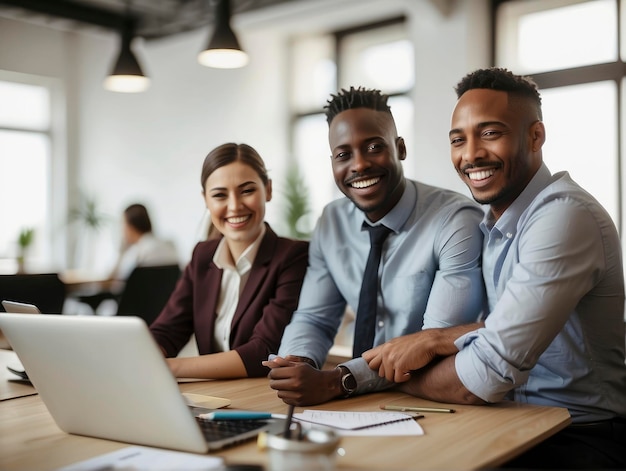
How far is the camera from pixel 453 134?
1838 mm

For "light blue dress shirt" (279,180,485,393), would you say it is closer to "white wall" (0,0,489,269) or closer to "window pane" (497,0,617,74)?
"white wall" (0,0,489,269)

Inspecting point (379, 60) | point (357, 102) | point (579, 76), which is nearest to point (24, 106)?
point (379, 60)

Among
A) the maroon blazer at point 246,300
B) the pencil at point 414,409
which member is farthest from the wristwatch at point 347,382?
the maroon blazer at point 246,300

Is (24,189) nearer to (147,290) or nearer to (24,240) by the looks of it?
(24,240)

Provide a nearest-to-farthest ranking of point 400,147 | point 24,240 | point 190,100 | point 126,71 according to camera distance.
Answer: point 400,147, point 126,71, point 24,240, point 190,100

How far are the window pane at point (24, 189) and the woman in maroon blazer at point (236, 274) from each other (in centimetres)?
635

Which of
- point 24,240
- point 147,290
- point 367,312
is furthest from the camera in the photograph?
point 24,240

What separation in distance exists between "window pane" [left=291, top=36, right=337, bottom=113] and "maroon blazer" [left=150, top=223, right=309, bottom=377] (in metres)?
4.93

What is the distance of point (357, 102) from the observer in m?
2.02

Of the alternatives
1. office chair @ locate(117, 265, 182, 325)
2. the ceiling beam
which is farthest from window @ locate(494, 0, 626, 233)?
the ceiling beam

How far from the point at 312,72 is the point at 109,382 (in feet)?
20.5

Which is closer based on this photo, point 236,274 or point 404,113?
point 236,274

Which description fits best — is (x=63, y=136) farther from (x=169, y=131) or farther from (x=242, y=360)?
(x=242, y=360)

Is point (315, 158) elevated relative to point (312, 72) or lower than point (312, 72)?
lower
